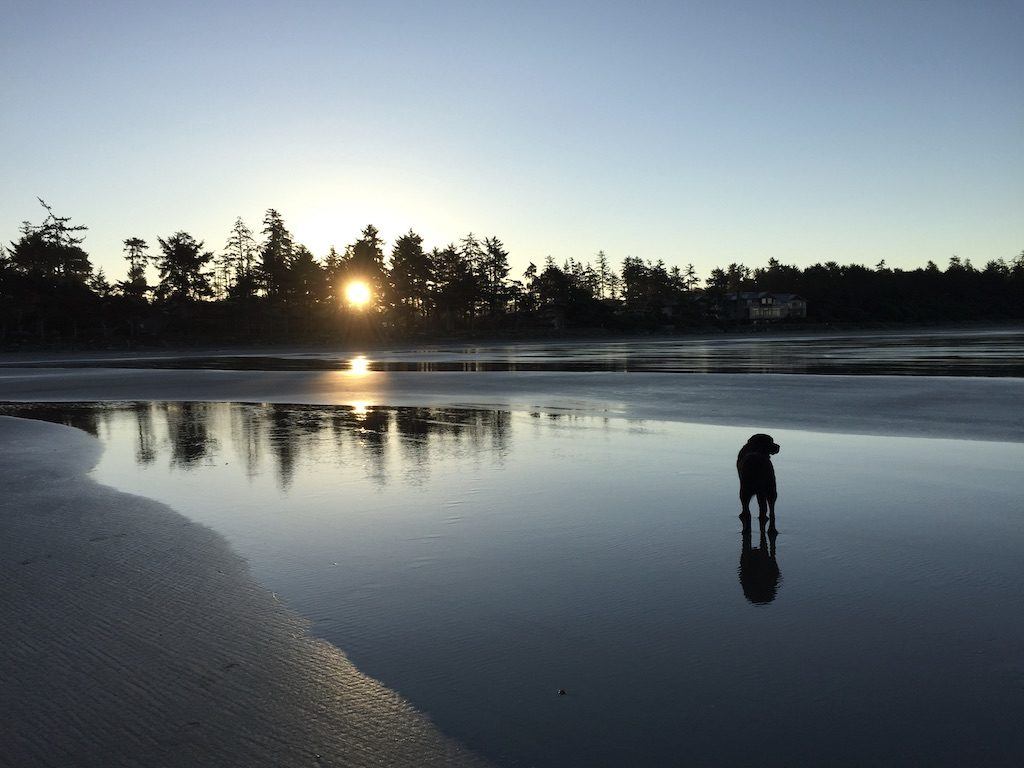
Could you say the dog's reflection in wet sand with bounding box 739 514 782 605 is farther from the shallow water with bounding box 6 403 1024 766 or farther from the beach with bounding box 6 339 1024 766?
the beach with bounding box 6 339 1024 766

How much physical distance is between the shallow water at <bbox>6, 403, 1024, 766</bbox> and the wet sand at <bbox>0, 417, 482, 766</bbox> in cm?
26

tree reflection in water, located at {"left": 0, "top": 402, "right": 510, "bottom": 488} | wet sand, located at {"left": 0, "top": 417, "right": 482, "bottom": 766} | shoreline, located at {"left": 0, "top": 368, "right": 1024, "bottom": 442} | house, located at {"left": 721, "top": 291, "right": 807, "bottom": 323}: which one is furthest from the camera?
house, located at {"left": 721, "top": 291, "right": 807, "bottom": 323}

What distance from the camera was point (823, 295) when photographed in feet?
520

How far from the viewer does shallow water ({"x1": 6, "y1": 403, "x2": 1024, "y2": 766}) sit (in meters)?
3.34

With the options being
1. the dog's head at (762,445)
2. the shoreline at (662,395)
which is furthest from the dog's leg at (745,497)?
the shoreline at (662,395)

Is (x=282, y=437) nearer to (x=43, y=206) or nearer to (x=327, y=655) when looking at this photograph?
(x=327, y=655)

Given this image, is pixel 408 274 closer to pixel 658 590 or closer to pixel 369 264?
Answer: pixel 369 264

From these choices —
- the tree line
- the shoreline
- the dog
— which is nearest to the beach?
the dog

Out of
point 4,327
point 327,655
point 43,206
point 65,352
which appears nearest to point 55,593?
point 327,655

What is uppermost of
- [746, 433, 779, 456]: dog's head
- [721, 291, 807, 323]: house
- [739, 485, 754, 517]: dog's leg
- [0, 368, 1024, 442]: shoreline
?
[721, 291, 807, 323]: house

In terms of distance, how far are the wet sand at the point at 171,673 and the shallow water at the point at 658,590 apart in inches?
10.4

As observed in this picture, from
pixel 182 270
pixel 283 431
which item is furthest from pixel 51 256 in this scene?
pixel 283 431

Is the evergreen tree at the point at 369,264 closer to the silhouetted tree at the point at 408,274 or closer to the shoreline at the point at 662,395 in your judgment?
the silhouetted tree at the point at 408,274

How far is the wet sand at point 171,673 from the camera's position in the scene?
322 cm
